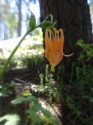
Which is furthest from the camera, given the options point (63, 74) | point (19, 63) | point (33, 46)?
point (33, 46)

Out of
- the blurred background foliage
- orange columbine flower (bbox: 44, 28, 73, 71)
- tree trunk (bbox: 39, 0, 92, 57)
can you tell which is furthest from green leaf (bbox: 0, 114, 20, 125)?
tree trunk (bbox: 39, 0, 92, 57)

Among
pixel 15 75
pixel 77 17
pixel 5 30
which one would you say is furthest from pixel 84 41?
pixel 5 30

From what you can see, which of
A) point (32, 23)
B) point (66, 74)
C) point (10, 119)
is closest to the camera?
point (32, 23)

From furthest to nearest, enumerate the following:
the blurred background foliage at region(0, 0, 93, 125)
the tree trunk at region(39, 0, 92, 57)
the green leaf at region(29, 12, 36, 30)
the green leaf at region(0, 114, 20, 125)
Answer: the tree trunk at region(39, 0, 92, 57) → the blurred background foliage at region(0, 0, 93, 125) → the green leaf at region(0, 114, 20, 125) → the green leaf at region(29, 12, 36, 30)

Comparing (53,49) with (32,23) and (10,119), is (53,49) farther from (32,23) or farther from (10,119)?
(10,119)

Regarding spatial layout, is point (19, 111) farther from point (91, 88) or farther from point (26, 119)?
point (91, 88)

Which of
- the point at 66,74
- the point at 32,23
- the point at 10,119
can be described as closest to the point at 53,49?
the point at 32,23

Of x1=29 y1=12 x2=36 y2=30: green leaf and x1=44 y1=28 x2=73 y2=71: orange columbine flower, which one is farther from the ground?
x1=29 y1=12 x2=36 y2=30: green leaf

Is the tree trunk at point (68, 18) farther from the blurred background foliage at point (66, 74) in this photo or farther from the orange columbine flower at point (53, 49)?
the orange columbine flower at point (53, 49)

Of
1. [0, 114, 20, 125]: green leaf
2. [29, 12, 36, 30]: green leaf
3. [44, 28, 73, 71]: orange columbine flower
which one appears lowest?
[0, 114, 20, 125]: green leaf

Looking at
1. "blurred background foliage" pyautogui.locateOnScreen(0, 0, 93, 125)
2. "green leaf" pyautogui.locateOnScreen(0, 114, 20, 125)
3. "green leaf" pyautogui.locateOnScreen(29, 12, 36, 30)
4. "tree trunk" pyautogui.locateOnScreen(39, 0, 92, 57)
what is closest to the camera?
"green leaf" pyautogui.locateOnScreen(29, 12, 36, 30)

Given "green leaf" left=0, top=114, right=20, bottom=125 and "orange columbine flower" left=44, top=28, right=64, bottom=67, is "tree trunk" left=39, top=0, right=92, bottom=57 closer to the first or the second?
"green leaf" left=0, top=114, right=20, bottom=125
